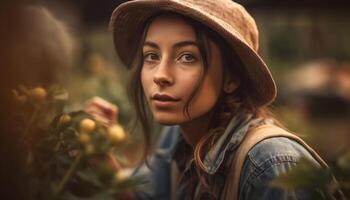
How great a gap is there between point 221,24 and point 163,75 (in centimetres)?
28

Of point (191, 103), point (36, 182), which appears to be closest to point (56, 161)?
point (36, 182)

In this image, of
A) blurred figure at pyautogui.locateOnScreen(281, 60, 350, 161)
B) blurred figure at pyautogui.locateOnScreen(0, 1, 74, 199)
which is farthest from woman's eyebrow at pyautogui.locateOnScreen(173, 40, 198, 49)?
blurred figure at pyautogui.locateOnScreen(281, 60, 350, 161)

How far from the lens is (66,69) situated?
8.97 feet

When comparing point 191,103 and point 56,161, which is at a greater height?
point 56,161

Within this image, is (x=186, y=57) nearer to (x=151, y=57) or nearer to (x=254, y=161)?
(x=151, y=57)

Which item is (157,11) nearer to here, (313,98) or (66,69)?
(66,69)

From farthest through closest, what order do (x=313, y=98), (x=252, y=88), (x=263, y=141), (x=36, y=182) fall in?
(x=313, y=98)
(x=252, y=88)
(x=263, y=141)
(x=36, y=182)

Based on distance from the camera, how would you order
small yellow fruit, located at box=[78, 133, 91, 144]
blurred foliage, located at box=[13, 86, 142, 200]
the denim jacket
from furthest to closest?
the denim jacket, small yellow fruit, located at box=[78, 133, 91, 144], blurred foliage, located at box=[13, 86, 142, 200]

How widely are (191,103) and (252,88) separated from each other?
1.05 ft

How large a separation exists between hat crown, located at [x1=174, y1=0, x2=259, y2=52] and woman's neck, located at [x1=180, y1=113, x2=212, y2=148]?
349 millimetres

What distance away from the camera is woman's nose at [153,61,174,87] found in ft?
7.56

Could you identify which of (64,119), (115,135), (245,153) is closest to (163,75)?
(245,153)

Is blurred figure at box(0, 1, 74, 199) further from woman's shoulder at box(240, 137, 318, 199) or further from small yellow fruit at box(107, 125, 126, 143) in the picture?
woman's shoulder at box(240, 137, 318, 199)

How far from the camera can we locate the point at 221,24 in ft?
7.41
